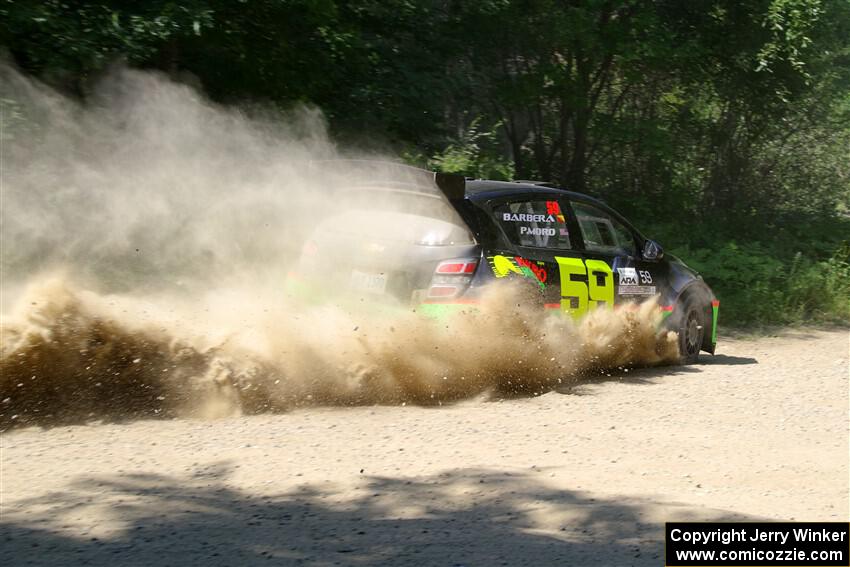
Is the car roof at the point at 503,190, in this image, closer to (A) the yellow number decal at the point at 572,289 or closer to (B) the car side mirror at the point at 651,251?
(A) the yellow number decal at the point at 572,289

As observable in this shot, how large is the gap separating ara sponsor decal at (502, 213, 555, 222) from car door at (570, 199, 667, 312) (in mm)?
406

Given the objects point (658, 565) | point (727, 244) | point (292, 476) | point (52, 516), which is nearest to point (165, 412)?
point (292, 476)

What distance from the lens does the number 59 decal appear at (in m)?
8.94

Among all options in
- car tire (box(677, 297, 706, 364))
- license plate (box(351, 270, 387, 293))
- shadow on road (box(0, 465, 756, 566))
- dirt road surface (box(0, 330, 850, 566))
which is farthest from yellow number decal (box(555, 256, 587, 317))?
shadow on road (box(0, 465, 756, 566))

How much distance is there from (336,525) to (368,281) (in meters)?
3.54

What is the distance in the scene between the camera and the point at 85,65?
10.8 m

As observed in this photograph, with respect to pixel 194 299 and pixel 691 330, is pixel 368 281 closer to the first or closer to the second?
pixel 194 299

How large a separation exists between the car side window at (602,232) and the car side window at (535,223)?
11.8 inches

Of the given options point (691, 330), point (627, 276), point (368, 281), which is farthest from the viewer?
point (691, 330)

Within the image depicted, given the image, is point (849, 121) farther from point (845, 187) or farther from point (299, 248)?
point (299, 248)

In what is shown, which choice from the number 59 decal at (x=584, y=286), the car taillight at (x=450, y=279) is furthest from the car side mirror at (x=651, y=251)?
the car taillight at (x=450, y=279)

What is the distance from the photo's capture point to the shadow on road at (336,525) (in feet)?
14.9

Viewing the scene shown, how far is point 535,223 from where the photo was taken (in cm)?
895

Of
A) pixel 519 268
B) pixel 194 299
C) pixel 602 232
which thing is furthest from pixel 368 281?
pixel 194 299
